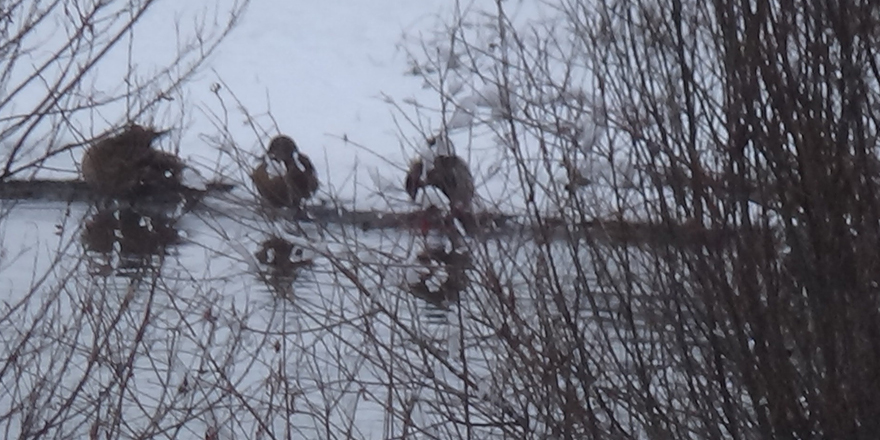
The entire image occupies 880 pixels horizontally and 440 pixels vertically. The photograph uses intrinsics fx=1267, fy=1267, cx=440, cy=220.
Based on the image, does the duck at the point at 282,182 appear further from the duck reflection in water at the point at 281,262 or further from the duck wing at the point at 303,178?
the duck reflection in water at the point at 281,262

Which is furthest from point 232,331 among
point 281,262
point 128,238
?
point 128,238

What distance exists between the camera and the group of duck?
15.3 feet

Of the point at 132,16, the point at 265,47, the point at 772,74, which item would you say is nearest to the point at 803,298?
the point at 772,74

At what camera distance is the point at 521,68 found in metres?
4.48

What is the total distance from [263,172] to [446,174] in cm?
98

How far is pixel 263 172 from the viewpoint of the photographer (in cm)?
526

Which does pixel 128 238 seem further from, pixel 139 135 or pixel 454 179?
pixel 454 179

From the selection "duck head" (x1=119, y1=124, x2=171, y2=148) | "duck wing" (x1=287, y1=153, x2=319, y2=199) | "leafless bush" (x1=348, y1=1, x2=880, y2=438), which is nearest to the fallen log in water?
"leafless bush" (x1=348, y1=1, x2=880, y2=438)

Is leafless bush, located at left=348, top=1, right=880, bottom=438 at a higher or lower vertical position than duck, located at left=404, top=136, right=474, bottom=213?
lower

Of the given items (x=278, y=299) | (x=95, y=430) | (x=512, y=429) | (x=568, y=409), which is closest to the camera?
(x=568, y=409)

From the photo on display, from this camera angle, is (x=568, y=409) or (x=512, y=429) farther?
(x=512, y=429)

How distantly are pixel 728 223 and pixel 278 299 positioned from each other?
246 cm

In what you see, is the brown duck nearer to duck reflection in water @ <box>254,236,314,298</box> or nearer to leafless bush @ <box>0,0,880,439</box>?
leafless bush @ <box>0,0,880,439</box>

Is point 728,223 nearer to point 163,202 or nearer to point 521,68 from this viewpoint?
point 521,68
